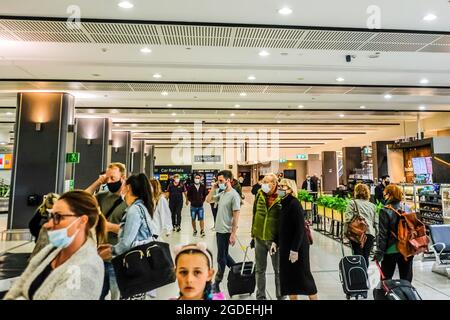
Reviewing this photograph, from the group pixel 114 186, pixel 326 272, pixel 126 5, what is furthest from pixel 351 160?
pixel 114 186

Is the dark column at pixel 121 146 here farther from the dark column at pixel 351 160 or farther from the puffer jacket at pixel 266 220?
the dark column at pixel 351 160

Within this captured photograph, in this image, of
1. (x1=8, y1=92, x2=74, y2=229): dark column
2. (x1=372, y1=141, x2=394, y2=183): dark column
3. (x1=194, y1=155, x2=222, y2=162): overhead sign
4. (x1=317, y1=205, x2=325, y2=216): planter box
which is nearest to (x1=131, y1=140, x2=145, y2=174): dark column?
(x1=194, y1=155, x2=222, y2=162): overhead sign

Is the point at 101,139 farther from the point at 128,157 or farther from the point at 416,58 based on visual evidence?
the point at 416,58

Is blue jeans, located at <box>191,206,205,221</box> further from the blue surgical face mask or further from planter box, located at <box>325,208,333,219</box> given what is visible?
the blue surgical face mask

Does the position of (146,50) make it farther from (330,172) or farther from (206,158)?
(330,172)

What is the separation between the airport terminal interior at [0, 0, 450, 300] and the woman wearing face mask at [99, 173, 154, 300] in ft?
1.15

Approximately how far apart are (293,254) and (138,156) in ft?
55.8

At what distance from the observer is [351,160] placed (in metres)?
18.9

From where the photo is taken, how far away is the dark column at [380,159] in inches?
595

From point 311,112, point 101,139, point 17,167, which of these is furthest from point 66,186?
point 311,112

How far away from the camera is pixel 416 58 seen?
5.71 m

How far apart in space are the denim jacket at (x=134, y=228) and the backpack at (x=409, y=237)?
2609 millimetres

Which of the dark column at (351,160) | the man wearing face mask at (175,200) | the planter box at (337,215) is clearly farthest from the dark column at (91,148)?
the dark column at (351,160)
